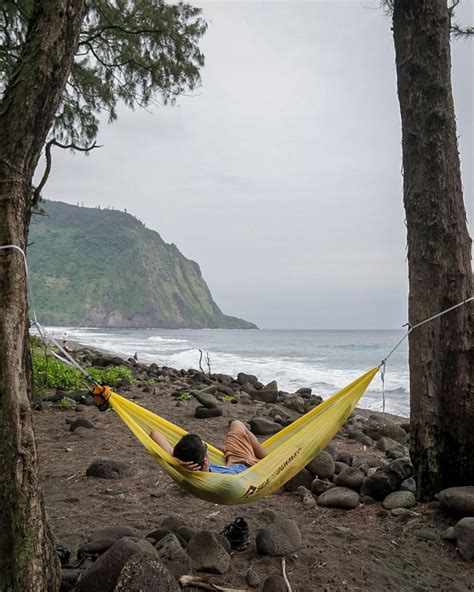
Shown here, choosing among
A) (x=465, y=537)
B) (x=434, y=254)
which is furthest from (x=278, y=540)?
(x=434, y=254)

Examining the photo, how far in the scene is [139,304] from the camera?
182ft

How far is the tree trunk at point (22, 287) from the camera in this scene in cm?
148

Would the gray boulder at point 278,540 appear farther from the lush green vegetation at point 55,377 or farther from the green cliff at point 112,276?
the green cliff at point 112,276

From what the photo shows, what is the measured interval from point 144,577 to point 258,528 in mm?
1102

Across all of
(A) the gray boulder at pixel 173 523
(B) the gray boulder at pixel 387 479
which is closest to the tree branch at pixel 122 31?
(A) the gray boulder at pixel 173 523

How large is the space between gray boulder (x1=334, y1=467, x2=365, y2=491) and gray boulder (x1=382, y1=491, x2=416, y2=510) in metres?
0.28

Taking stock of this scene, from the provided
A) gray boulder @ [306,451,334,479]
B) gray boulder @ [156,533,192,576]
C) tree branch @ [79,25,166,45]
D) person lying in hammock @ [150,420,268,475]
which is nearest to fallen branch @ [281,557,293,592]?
gray boulder @ [156,533,192,576]

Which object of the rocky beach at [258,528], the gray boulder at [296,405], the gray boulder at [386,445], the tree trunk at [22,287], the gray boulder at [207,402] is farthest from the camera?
the gray boulder at [296,405]

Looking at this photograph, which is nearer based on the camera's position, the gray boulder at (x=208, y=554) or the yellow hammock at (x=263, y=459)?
the gray boulder at (x=208, y=554)

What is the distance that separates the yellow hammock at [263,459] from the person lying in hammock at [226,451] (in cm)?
5

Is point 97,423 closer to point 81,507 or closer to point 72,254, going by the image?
point 81,507

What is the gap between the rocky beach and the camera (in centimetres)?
187

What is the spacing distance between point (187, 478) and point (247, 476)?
10.4 inches

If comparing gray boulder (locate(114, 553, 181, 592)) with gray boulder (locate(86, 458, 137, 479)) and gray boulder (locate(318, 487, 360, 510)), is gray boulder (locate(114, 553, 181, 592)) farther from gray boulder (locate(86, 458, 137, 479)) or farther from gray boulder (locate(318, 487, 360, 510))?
gray boulder (locate(86, 458, 137, 479))
